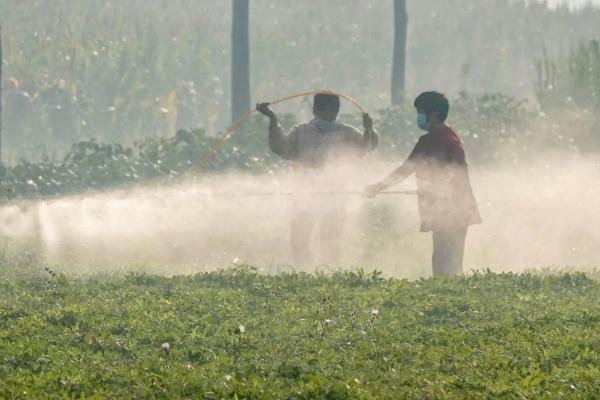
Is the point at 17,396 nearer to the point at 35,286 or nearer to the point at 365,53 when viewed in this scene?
the point at 35,286

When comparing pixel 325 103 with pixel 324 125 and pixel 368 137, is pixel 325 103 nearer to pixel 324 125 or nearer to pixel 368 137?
pixel 324 125

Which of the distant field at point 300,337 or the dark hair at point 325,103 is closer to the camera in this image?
the distant field at point 300,337

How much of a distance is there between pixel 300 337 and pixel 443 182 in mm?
5607

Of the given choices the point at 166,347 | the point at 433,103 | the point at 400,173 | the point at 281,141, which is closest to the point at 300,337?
the point at 166,347

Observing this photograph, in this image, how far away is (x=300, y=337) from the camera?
12.3 meters

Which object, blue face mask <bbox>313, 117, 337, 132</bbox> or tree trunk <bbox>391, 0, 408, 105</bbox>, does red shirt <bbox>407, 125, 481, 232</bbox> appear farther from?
tree trunk <bbox>391, 0, 408, 105</bbox>

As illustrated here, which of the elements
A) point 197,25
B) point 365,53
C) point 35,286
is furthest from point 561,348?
point 365,53

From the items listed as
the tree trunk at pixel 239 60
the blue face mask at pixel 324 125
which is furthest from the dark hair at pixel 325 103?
the tree trunk at pixel 239 60

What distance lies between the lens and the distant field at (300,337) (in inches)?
404

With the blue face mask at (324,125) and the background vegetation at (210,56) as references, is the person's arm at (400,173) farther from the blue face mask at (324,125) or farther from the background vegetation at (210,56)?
the background vegetation at (210,56)

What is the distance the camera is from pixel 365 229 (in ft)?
79.0

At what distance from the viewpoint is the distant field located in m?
10.3

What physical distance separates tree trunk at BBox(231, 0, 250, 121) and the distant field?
50.5ft

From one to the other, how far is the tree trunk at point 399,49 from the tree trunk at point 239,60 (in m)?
4.82
